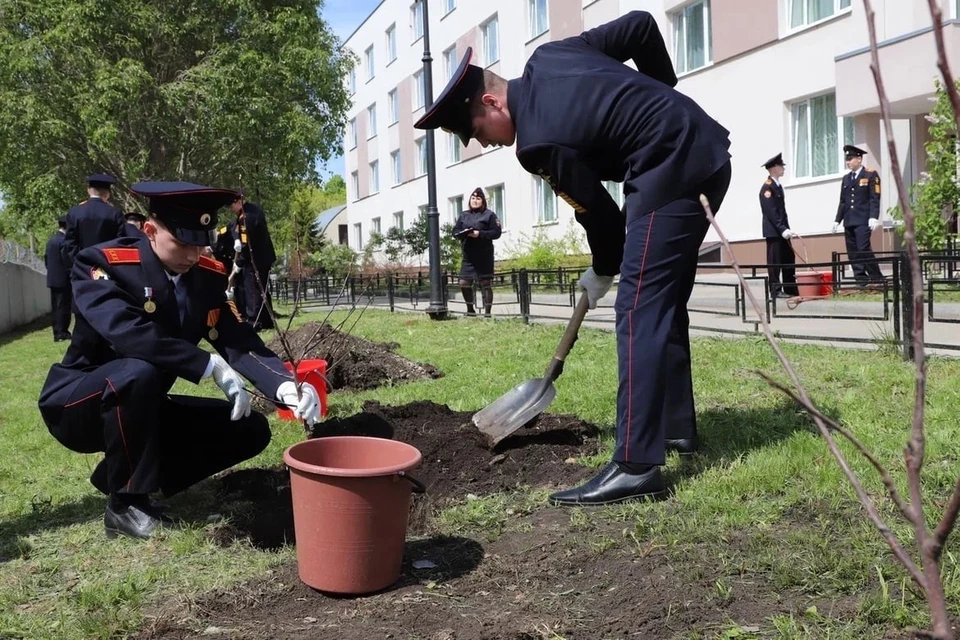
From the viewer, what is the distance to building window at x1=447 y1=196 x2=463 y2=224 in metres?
29.5

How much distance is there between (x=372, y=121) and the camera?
38250 mm

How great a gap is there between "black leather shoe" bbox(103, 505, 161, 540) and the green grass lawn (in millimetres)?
59

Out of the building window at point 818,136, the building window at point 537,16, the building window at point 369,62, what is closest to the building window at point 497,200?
the building window at point 537,16

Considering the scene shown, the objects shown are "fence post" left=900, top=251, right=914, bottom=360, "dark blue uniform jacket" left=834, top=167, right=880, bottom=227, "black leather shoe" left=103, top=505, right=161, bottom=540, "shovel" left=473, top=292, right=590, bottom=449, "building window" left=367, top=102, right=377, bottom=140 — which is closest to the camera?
"black leather shoe" left=103, top=505, right=161, bottom=540

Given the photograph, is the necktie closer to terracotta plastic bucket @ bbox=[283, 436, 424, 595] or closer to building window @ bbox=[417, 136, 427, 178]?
terracotta plastic bucket @ bbox=[283, 436, 424, 595]

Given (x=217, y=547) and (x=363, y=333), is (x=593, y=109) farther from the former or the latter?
(x=363, y=333)

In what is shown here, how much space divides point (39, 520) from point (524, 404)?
2294 millimetres

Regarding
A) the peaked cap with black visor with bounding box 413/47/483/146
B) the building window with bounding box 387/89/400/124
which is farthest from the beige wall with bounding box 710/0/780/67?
the building window with bounding box 387/89/400/124

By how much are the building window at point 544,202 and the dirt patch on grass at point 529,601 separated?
20649mm

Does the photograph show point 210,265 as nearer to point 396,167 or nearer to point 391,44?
point 396,167

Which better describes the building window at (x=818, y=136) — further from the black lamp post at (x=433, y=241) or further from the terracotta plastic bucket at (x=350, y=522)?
the terracotta plastic bucket at (x=350, y=522)

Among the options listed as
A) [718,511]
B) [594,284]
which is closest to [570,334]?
[594,284]

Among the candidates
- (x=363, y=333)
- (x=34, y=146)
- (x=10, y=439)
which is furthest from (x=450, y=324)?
(x=34, y=146)

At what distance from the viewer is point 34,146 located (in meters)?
18.2
